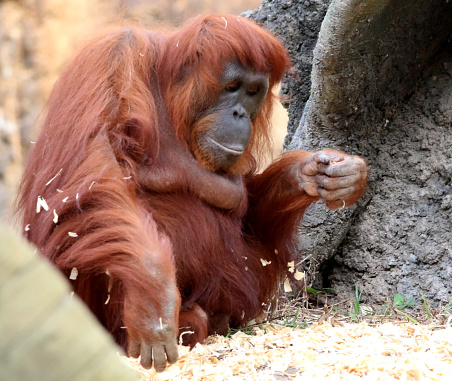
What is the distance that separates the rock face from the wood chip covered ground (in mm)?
785

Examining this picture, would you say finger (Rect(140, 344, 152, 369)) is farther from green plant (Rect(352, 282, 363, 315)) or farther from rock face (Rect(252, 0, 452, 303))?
rock face (Rect(252, 0, 452, 303))

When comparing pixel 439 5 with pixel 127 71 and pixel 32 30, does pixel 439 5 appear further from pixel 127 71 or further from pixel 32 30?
pixel 32 30

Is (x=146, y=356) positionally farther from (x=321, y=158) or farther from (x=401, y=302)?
(x=401, y=302)

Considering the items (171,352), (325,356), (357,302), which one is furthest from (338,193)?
(171,352)

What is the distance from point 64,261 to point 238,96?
1043mm

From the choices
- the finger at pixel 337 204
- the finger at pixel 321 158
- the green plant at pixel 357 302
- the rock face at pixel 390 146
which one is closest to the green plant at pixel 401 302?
the rock face at pixel 390 146

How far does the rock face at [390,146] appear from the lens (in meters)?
3.35

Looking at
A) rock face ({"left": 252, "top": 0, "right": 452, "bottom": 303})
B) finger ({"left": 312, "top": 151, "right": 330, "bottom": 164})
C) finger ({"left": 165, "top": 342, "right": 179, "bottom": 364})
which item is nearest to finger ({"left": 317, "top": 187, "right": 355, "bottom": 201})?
finger ({"left": 312, "top": 151, "right": 330, "bottom": 164})

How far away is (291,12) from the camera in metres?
3.91

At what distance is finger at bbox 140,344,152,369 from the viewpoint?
77.9 inches

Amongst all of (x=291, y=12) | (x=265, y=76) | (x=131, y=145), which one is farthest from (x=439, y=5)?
(x=131, y=145)

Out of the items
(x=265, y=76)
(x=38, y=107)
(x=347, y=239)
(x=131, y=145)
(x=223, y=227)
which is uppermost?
(x=265, y=76)

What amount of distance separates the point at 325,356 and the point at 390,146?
1750 millimetres

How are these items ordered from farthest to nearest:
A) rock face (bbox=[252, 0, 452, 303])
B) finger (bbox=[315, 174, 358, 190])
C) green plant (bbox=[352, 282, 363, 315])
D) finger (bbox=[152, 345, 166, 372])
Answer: rock face (bbox=[252, 0, 452, 303])
green plant (bbox=[352, 282, 363, 315])
finger (bbox=[315, 174, 358, 190])
finger (bbox=[152, 345, 166, 372])
